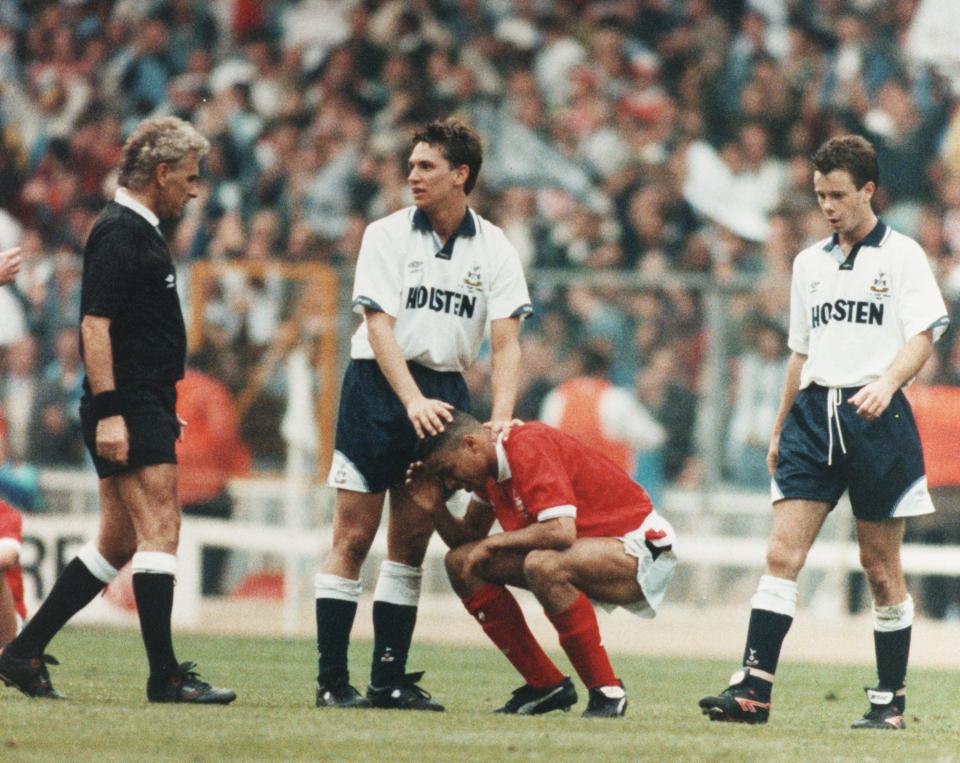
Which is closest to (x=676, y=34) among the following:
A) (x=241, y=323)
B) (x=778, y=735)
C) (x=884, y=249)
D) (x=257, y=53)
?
(x=257, y=53)

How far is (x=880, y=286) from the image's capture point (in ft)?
23.9

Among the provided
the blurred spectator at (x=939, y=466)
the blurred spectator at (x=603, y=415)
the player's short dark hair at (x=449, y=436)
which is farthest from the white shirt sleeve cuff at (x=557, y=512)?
the blurred spectator at (x=939, y=466)

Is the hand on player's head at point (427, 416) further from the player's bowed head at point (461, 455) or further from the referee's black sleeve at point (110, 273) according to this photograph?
the referee's black sleeve at point (110, 273)

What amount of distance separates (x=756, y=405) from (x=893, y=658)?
6.42 metres

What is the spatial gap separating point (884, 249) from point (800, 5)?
10273 mm

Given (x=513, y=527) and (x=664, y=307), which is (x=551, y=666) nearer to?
(x=513, y=527)

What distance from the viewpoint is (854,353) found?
7297 mm

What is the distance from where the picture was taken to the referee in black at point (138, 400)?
281 inches

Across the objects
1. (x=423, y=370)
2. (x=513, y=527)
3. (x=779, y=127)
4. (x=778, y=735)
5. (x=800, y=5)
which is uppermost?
(x=800, y=5)

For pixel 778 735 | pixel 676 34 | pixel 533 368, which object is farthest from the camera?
pixel 676 34

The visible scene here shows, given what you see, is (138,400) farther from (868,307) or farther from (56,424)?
(56,424)

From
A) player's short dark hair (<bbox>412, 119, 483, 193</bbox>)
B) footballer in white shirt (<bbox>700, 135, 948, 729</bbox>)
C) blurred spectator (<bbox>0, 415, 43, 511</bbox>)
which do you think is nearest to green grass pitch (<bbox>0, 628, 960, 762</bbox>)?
footballer in white shirt (<bbox>700, 135, 948, 729</bbox>)

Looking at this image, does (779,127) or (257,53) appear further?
(257,53)

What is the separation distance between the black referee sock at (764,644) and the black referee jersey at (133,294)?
2305 mm
